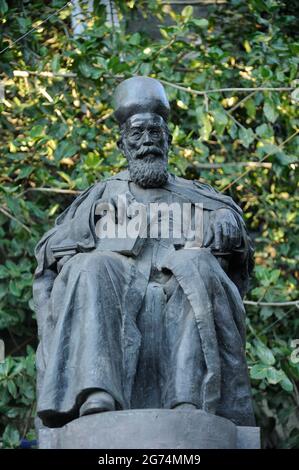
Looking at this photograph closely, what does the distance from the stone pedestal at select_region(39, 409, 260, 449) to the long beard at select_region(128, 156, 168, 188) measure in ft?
5.53

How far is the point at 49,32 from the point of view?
44.7 feet

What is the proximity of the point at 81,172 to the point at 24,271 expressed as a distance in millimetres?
849

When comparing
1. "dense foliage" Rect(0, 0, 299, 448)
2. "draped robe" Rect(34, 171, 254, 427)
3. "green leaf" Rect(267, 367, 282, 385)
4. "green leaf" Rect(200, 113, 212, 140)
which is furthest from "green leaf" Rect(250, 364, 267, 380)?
"draped robe" Rect(34, 171, 254, 427)

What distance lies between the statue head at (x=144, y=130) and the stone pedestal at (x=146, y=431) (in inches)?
67.6

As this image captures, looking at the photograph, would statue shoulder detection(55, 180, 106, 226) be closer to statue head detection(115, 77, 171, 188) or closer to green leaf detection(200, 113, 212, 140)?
statue head detection(115, 77, 171, 188)

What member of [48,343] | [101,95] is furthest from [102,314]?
[101,95]

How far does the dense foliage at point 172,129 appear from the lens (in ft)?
40.7

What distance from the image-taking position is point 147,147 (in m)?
9.13

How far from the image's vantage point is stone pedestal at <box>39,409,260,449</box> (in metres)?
7.82

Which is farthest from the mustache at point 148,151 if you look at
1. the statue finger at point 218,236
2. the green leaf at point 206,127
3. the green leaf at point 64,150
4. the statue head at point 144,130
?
the green leaf at point 64,150

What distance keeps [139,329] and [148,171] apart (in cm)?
104

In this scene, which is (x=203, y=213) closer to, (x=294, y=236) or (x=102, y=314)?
(x=102, y=314)

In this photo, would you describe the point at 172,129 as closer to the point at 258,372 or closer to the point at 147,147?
the point at 258,372
